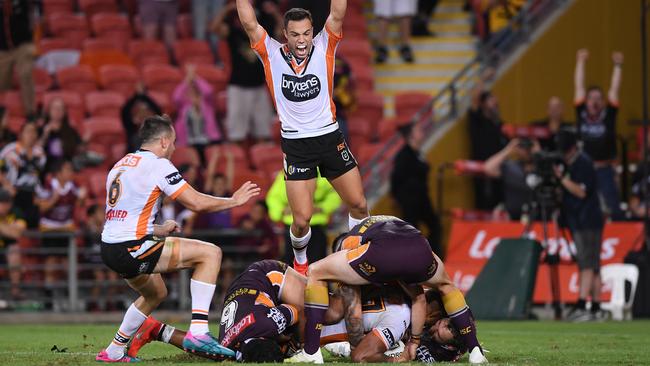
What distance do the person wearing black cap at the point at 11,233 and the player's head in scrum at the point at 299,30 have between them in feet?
25.0

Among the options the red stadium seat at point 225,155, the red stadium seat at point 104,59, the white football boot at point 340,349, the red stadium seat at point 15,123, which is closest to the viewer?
the white football boot at point 340,349

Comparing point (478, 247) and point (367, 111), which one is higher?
point (367, 111)

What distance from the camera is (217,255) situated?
439 inches

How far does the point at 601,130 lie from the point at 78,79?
8794mm

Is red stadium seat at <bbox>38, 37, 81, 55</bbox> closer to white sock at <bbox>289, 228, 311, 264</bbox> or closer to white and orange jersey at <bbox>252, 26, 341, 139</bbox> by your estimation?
white sock at <bbox>289, 228, 311, 264</bbox>

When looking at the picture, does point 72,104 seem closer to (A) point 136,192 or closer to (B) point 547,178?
(B) point 547,178

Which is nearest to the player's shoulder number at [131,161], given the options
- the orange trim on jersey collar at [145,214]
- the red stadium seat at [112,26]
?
the orange trim on jersey collar at [145,214]

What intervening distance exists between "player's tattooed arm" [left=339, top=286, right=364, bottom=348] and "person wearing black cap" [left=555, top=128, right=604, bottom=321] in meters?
7.17

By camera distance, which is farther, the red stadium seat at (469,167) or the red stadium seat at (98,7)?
the red stadium seat at (98,7)

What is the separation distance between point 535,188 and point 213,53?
8158 millimetres

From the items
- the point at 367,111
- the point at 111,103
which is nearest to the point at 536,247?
the point at 367,111

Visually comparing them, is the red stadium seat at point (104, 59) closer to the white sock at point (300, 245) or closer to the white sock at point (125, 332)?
the white sock at point (300, 245)

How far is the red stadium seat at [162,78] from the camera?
23281 mm

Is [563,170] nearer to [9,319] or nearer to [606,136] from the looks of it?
[606,136]
